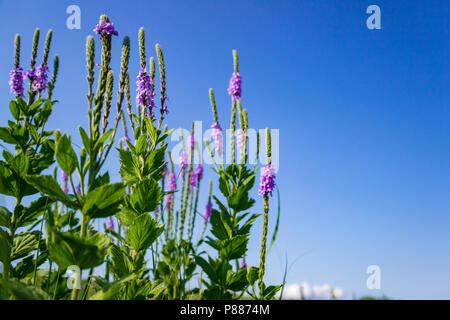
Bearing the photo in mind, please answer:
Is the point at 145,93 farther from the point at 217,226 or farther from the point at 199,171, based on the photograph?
the point at 199,171

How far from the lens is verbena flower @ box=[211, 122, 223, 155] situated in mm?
5735

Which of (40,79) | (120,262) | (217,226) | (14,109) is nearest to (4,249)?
(120,262)

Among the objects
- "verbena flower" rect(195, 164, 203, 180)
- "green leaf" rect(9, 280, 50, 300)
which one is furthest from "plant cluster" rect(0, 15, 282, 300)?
"verbena flower" rect(195, 164, 203, 180)

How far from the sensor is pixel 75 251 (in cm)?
222

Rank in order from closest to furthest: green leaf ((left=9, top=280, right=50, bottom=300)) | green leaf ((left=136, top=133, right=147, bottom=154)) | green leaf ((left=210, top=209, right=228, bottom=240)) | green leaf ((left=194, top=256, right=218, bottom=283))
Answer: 1. green leaf ((left=9, top=280, right=50, bottom=300))
2. green leaf ((left=136, top=133, right=147, bottom=154))
3. green leaf ((left=194, top=256, right=218, bottom=283))
4. green leaf ((left=210, top=209, right=228, bottom=240))

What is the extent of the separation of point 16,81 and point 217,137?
3.26 metres

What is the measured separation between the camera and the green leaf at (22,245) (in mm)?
3422

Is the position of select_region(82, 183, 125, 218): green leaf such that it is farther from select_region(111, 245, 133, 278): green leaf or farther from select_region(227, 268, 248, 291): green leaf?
select_region(227, 268, 248, 291): green leaf

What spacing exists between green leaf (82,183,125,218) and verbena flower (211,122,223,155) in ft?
10.6

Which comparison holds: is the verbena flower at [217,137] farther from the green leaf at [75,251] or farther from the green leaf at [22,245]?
the green leaf at [75,251]

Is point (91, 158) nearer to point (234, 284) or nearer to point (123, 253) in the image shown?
point (123, 253)

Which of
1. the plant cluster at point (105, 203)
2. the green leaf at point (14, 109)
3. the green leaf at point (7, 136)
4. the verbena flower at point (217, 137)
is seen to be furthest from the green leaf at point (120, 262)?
the verbena flower at point (217, 137)
